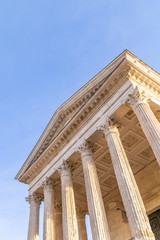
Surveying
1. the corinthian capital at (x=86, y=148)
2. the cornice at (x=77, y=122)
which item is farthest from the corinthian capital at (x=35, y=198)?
the corinthian capital at (x=86, y=148)

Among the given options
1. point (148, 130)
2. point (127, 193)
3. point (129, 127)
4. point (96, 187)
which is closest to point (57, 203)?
point (96, 187)

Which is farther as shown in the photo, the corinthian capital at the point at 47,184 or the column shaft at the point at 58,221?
the column shaft at the point at 58,221

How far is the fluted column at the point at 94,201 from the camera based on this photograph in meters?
11.4

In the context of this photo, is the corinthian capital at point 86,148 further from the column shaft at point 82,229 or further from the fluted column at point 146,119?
the column shaft at point 82,229

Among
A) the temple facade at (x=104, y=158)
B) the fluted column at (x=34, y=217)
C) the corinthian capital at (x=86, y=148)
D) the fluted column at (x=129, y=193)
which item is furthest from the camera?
the fluted column at (x=34, y=217)

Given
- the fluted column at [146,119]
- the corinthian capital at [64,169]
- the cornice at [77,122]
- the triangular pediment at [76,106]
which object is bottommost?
the fluted column at [146,119]

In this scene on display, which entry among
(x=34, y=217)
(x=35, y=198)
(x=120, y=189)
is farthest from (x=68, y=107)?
(x=120, y=189)

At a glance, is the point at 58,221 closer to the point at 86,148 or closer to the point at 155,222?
the point at 155,222

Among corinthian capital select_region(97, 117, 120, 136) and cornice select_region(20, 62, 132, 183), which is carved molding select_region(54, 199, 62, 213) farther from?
corinthian capital select_region(97, 117, 120, 136)

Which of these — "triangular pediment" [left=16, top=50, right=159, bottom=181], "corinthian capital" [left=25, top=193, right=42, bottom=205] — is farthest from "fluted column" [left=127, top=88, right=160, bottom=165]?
"corinthian capital" [left=25, top=193, right=42, bottom=205]

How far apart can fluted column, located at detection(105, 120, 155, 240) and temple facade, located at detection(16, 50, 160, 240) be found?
0.04m

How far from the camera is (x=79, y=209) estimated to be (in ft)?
68.0

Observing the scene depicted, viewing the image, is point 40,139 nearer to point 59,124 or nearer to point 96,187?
point 59,124

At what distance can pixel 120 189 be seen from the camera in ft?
37.7
